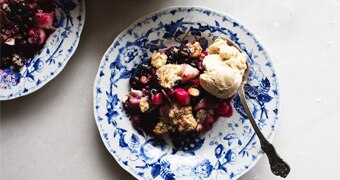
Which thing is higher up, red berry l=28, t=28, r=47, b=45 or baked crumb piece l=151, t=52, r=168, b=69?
red berry l=28, t=28, r=47, b=45

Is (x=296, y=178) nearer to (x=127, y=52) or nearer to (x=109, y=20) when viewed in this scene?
(x=127, y=52)

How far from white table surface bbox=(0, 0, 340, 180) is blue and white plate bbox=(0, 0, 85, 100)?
0.23 feet

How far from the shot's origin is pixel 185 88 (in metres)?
1.25

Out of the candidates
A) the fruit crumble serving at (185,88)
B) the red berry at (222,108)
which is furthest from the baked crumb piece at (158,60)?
the red berry at (222,108)

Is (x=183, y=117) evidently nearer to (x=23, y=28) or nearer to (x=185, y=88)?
(x=185, y=88)

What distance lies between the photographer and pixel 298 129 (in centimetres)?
134

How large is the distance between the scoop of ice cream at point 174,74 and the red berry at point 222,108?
121mm

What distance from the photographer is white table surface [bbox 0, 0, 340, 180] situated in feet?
4.39

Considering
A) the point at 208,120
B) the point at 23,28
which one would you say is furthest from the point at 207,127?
the point at 23,28

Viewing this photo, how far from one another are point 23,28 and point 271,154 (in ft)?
2.82

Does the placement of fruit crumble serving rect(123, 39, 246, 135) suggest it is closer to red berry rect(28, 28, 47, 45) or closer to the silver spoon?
the silver spoon

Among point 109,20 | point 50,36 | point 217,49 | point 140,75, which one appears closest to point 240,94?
point 217,49

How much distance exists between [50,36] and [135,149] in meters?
0.45

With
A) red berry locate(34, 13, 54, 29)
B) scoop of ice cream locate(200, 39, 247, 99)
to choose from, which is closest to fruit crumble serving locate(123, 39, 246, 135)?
scoop of ice cream locate(200, 39, 247, 99)
